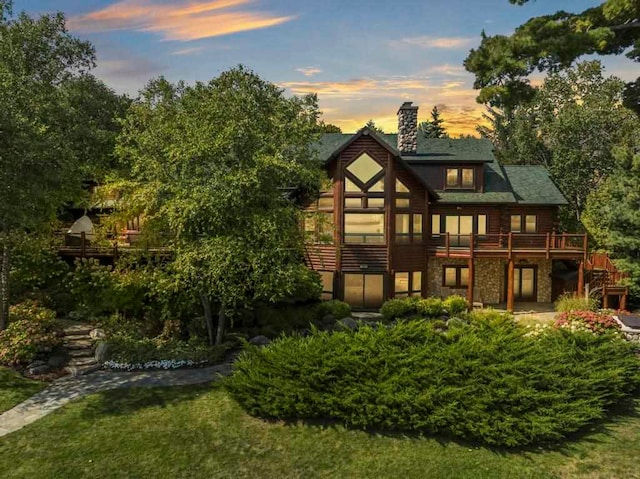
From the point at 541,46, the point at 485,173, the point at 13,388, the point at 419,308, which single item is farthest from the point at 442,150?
the point at 13,388

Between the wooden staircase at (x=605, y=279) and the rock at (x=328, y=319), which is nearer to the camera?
the rock at (x=328, y=319)

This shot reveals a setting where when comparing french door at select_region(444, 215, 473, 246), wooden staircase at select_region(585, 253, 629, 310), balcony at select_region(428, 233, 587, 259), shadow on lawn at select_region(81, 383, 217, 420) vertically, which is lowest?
shadow on lawn at select_region(81, 383, 217, 420)

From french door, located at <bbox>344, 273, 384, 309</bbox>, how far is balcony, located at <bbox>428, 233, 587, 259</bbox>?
141 inches

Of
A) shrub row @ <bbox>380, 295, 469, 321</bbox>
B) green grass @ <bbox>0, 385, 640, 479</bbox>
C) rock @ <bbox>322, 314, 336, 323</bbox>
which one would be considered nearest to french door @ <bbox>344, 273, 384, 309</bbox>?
shrub row @ <bbox>380, 295, 469, 321</bbox>

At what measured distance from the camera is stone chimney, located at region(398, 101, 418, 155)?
2525 centimetres

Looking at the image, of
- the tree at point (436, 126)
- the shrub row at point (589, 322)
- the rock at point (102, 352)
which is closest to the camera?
Answer: the rock at point (102, 352)

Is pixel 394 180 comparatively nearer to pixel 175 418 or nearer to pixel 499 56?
pixel 499 56

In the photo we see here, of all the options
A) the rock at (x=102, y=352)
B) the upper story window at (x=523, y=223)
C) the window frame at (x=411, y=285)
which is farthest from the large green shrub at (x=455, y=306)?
the rock at (x=102, y=352)

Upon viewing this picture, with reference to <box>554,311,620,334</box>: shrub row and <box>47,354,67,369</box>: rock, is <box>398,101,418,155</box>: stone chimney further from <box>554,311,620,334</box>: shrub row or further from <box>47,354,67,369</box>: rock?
<box>47,354,67,369</box>: rock

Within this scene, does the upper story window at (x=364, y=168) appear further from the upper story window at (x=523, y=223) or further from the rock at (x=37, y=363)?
the rock at (x=37, y=363)

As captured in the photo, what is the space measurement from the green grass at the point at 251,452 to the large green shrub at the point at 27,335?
3.64 metres

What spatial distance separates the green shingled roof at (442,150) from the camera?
24695 mm

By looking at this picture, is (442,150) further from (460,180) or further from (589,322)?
(589,322)

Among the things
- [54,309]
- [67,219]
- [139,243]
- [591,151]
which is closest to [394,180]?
[139,243]
